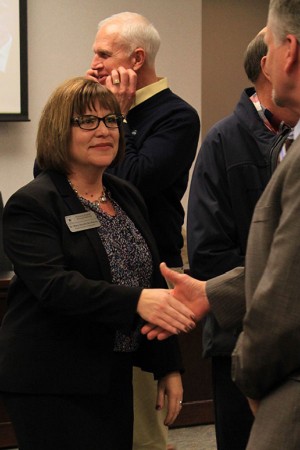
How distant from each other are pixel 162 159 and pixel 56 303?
84cm

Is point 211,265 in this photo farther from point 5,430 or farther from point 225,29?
point 225,29

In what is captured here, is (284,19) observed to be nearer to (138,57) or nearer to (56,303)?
(56,303)

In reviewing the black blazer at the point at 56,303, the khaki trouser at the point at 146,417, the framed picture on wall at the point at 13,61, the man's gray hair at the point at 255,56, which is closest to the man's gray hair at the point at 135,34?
the man's gray hair at the point at 255,56

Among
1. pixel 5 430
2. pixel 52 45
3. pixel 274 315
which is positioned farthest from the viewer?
pixel 52 45

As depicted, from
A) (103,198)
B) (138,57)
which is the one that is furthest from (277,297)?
(138,57)

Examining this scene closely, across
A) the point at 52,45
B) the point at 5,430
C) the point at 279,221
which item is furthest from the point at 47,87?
the point at 279,221

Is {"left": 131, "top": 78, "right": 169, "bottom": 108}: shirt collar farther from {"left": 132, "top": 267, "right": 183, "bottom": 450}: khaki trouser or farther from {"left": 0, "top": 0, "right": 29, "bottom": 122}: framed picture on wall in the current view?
{"left": 0, "top": 0, "right": 29, "bottom": 122}: framed picture on wall

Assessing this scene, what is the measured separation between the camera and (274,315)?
4.71ft

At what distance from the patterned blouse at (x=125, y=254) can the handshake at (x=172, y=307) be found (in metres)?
0.07

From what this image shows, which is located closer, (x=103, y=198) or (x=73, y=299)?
(x=73, y=299)

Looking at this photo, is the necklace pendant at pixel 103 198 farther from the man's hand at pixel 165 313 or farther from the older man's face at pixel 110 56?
the older man's face at pixel 110 56

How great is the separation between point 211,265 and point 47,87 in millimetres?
2897

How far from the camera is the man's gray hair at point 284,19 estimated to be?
159cm

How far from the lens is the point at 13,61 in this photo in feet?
16.3
